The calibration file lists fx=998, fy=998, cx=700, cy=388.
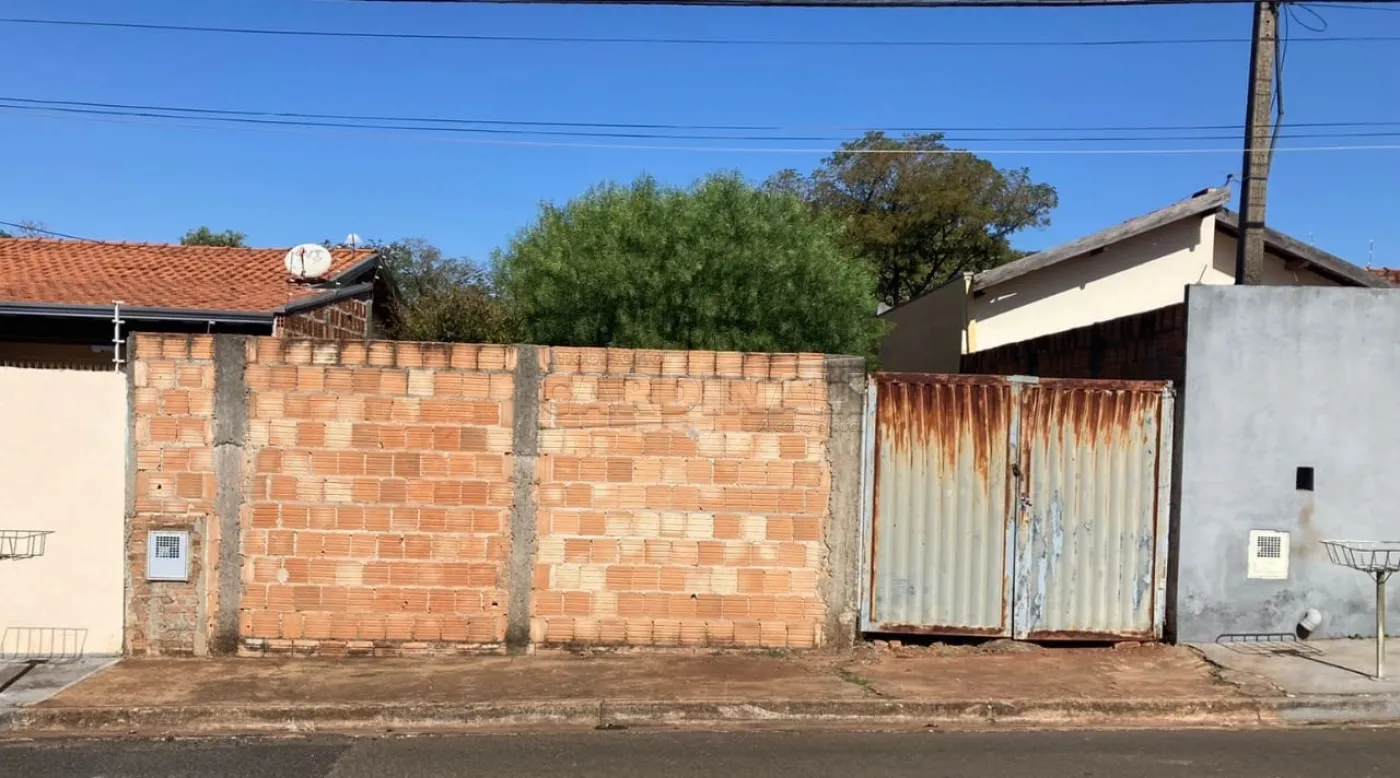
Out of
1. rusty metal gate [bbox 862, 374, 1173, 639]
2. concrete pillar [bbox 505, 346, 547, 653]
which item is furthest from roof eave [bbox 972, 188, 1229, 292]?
concrete pillar [bbox 505, 346, 547, 653]

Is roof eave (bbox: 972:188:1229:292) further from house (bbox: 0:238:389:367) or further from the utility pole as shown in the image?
house (bbox: 0:238:389:367)

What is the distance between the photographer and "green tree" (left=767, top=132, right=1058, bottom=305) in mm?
27828

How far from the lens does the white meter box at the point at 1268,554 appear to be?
24.3 feet

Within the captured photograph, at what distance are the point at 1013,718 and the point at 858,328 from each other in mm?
7745

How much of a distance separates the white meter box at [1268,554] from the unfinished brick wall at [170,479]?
25.0 ft

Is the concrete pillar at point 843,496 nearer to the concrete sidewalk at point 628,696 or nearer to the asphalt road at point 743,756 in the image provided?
the concrete sidewalk at point 628,696

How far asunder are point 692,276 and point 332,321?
6.35m

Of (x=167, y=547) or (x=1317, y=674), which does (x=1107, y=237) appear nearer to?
(x=1317, y=674)

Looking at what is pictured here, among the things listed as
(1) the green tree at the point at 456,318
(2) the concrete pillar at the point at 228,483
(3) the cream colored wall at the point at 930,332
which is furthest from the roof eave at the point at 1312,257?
(2) the concrete pillar at the point at 228,483

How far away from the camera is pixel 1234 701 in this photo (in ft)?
19.8

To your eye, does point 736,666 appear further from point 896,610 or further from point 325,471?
point 325,471

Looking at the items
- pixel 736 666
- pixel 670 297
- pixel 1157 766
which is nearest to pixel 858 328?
pixel 670 297

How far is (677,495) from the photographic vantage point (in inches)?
285

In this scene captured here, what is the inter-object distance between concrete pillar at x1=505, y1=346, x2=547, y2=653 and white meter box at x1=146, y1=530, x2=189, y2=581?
7.50 ft
